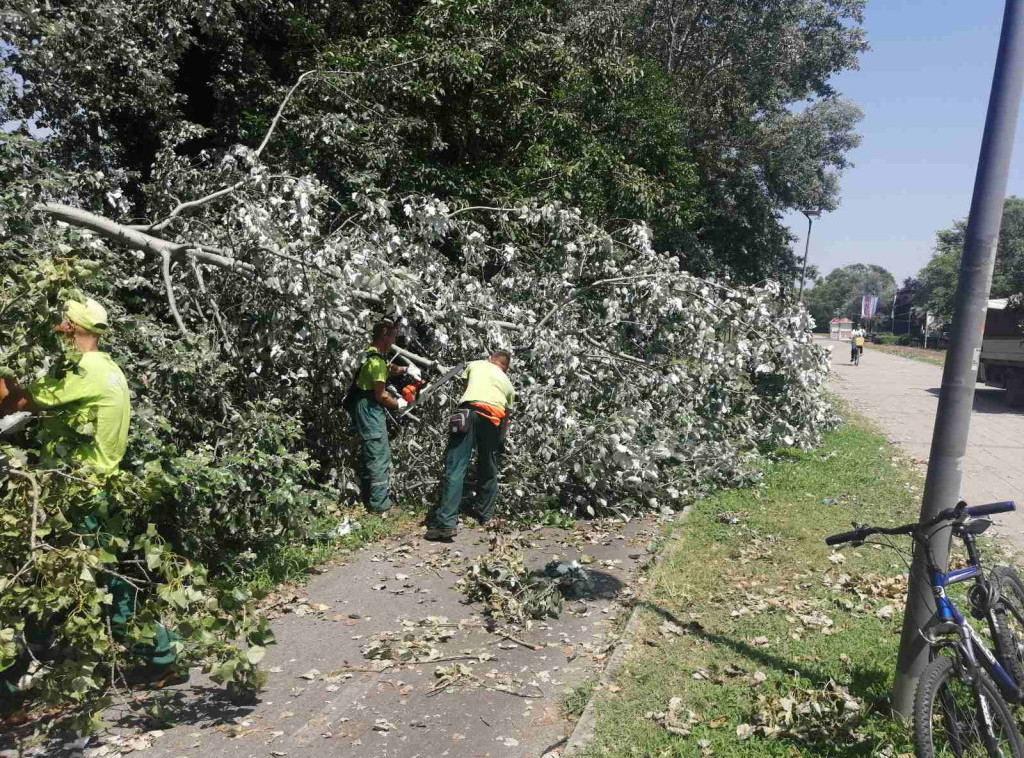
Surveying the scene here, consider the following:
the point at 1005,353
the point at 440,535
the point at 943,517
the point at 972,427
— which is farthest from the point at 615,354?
the point at 1005,353

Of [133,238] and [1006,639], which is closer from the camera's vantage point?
[1006,639]

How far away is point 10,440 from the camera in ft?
14.9

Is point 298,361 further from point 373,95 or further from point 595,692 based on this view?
point 373,95

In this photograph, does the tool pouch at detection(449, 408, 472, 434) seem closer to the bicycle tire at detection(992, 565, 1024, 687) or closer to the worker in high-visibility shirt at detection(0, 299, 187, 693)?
the worker in high-visibility shirt at detection(0, 299, 187, 693)

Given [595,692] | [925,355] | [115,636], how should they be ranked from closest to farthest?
[115,636]
[595,692]
[925,355]

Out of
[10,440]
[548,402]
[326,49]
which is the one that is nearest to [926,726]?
[10,440]

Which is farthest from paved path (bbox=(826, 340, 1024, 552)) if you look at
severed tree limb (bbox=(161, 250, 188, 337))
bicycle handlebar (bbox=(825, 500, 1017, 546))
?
severed tree limb (bbox=(161, 250, 188, 337))

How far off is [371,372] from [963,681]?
5567mm

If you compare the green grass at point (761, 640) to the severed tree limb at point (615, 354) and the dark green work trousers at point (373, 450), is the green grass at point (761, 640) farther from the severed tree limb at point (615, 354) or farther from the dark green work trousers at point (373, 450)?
the dark green work trousers at point (373, 450)

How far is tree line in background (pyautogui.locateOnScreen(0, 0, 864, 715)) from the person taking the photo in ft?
13.5

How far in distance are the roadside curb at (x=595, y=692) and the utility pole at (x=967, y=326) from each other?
153 cm

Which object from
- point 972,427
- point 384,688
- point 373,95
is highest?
point 373,95

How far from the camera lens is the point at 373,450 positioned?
7.87 meters

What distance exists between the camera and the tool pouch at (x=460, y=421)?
24.4 ft
